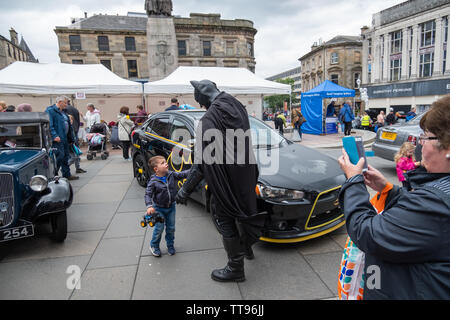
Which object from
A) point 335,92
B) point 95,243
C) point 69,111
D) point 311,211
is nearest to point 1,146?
point 95,243

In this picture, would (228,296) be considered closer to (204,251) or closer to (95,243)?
(204,251)

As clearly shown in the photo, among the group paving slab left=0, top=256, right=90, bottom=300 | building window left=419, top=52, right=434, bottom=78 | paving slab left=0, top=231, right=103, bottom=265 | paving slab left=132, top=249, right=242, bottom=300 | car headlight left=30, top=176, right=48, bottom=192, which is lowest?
paving slab left=132, top=249, right=242, bottom=300

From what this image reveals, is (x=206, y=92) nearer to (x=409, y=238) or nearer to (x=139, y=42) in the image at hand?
(x=409, y=238)

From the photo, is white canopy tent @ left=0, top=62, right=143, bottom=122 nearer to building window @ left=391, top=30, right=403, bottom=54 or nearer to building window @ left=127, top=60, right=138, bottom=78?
building window @ left=127, top=60, right=138, bottom=78

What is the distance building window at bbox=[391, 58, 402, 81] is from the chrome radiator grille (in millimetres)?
36776

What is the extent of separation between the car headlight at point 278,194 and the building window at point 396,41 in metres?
35.6

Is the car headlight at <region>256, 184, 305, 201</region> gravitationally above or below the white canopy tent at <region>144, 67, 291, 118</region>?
below

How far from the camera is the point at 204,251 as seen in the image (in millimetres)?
3457

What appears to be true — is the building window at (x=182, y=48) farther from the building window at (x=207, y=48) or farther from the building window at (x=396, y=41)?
the building window at (x=396, y=41)

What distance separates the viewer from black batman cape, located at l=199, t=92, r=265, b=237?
2.45m

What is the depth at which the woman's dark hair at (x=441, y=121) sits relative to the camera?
1.09 m

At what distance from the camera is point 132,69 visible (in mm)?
40406

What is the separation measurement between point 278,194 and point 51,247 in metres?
3.03

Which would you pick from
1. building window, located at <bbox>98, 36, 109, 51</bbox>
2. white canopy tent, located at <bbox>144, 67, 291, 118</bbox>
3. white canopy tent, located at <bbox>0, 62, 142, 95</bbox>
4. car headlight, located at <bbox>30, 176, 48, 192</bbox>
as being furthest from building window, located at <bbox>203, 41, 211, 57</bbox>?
car headlight, located at <bbox>30, 176, 48, 192</bbox>
